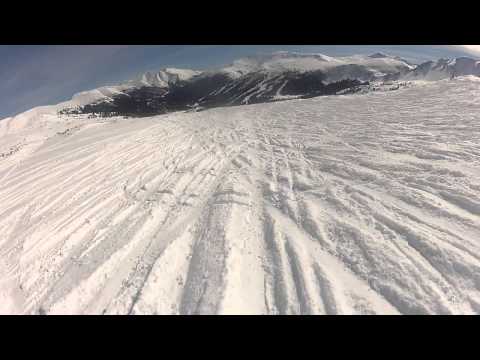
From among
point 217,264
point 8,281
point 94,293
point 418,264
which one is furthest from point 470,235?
point 8,281

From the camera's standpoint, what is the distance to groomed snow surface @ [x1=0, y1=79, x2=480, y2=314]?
281 centimetres

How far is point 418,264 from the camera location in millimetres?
2961

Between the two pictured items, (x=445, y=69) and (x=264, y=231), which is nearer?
(x=264, y=231)

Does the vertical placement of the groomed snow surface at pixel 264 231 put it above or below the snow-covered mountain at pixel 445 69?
above

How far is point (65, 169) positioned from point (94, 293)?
22.6ft

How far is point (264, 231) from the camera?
13.0ft

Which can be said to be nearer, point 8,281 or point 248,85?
point 8,281

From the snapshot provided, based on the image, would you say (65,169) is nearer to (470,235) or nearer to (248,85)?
(470,235)

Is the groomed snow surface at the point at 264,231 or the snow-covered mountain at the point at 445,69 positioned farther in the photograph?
the snow-covered mountain at the point at 445,69

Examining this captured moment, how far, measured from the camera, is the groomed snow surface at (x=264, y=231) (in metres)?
2.81

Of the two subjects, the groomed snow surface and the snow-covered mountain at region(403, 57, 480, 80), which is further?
the snow-covered mountain at region(403, 57, 480, 80)

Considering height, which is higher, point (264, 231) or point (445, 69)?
point (264, 231)
